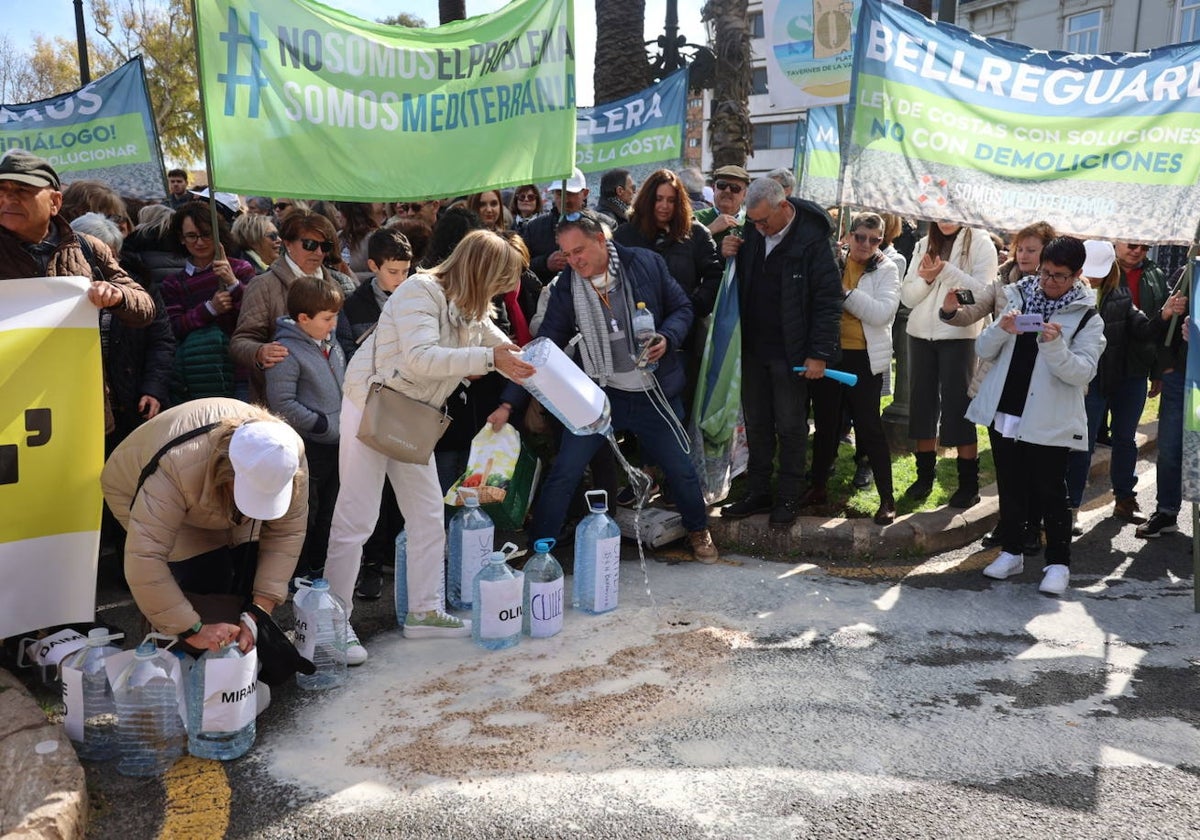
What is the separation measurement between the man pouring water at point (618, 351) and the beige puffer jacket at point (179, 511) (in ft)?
5.67

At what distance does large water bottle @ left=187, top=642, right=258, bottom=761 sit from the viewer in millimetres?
3404

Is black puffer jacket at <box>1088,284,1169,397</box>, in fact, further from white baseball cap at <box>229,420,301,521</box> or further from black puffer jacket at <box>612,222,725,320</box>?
white baseball cap at <box>229,420,301,521</box>

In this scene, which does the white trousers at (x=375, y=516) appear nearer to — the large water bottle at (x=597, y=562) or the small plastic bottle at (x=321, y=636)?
the small plastic bottle at (x=321, y=636)

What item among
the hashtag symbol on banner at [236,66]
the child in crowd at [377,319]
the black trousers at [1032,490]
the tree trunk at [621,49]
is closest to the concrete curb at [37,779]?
the child in crowd at [377,319]

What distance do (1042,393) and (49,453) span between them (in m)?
4.86

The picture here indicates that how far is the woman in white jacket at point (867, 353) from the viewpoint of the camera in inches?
237

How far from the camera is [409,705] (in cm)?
385

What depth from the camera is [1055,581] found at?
206 inches

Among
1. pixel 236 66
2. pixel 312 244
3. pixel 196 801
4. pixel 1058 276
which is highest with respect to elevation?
pixel 236 66

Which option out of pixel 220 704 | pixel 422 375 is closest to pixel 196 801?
pixel 220 704

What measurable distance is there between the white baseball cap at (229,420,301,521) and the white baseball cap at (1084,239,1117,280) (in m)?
5.08

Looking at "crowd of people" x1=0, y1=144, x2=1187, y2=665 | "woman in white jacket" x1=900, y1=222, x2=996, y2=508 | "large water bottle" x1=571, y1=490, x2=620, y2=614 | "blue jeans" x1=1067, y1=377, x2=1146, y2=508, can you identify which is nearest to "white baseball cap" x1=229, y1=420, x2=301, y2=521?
"crowd of people" x1=0, y1=144, x2=1187, y2=665

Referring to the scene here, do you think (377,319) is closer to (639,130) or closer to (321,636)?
(321,636)

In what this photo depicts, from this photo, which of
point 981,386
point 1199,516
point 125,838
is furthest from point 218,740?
point 1199,516
